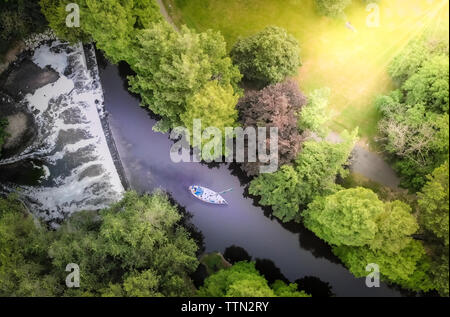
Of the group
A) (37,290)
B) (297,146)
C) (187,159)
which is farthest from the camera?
(187,159)

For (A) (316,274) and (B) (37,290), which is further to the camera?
(A) (316,274)

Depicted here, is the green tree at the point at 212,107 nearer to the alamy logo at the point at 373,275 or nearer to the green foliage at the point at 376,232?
the green foliage at the point at 376,232

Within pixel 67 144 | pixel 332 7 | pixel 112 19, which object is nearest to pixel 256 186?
pixel 332 7

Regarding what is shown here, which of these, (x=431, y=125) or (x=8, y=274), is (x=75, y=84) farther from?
(x=431, y=125)

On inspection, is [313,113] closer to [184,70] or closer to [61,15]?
[184,70]

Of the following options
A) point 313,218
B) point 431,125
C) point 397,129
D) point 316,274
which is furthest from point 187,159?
point 431,125

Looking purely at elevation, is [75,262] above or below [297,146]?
below
